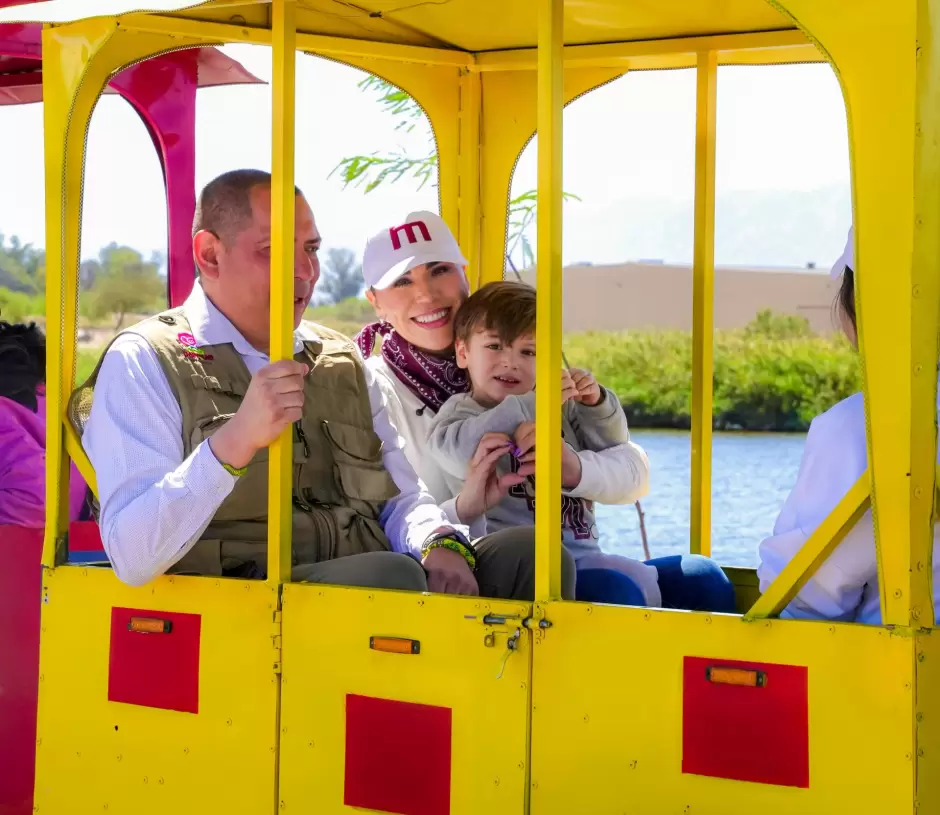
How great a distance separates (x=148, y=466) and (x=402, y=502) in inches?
28.5

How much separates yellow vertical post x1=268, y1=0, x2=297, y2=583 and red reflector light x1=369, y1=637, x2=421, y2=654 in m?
0.27

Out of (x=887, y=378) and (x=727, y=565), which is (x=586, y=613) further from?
(x=727, y=565)

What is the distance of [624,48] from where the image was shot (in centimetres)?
365

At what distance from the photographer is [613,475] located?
313 centimetres

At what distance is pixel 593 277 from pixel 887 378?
20265mm

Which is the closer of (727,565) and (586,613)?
(586,613)

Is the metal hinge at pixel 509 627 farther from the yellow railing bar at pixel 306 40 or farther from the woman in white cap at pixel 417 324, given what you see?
the yellow railing bar at pixel 306 40

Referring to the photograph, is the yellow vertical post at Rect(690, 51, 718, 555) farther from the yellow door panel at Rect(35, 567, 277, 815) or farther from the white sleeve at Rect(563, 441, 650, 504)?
the yellow door panel at Rect(35, 567, 277, 815)

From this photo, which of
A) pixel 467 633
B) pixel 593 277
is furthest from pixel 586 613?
pixel 593 277

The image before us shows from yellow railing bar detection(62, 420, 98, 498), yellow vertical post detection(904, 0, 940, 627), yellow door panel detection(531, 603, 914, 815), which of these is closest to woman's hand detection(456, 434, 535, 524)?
yellow door panel detection(531, 603, 914, 815)

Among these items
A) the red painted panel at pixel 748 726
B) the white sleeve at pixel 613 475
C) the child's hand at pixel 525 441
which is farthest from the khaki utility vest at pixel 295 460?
the red painted panel at pixel 748 726

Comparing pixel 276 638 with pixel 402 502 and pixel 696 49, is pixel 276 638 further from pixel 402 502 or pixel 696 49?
pixel 696 49

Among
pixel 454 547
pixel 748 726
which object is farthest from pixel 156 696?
pixel 748 726

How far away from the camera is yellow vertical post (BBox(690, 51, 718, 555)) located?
141 inches
